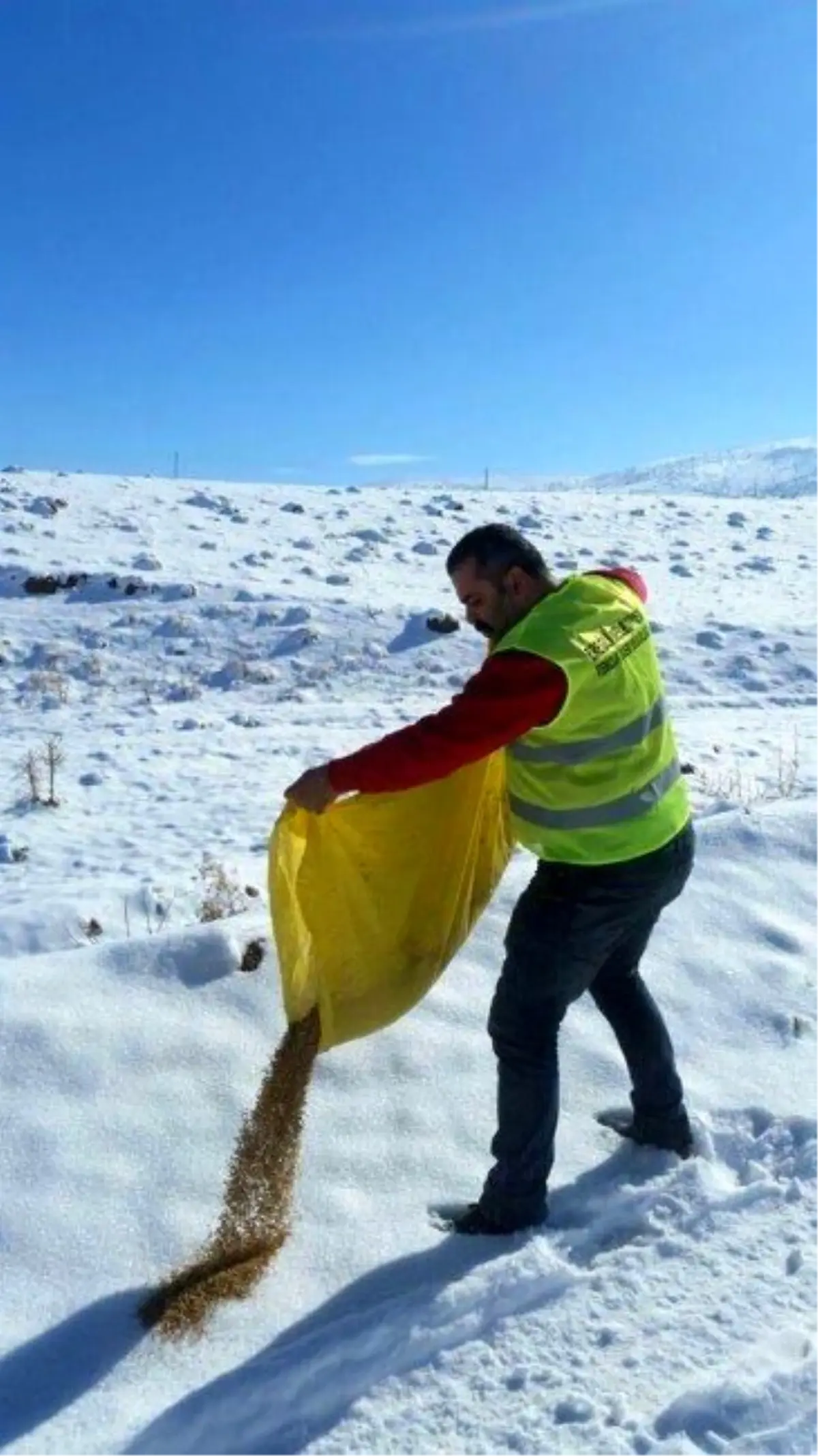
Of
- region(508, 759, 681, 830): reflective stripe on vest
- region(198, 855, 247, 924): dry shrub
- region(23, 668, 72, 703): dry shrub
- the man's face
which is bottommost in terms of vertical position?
region(23, 668, 72, 703): dry shrub

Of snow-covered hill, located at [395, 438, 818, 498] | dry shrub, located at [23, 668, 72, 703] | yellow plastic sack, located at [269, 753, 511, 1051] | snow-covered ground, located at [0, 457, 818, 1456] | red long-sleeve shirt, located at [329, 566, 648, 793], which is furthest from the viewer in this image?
snow-covered hill, located at [395, 438, 818, 498]

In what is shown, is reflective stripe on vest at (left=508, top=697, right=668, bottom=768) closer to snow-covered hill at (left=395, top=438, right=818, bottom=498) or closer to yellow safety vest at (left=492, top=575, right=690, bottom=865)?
yellow safety vest at (left=492, top=575, right=690, bottom=865)

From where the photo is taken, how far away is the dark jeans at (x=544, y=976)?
2.79 m

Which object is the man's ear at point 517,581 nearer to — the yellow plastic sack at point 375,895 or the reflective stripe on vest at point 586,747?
the reflective stripe on vest at point 586,747

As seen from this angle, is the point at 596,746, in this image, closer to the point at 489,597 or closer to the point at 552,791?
the point at 552,791

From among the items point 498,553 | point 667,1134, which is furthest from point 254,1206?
point 498,553

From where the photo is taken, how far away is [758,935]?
4469 mm

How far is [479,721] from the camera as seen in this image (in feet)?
8.30

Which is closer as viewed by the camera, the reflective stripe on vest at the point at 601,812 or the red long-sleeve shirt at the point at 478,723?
the red long-sleeve shirt at the point at 478,723

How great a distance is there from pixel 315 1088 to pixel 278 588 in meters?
10.7

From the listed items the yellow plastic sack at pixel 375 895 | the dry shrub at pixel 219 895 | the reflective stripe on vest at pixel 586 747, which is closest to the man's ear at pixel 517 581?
the reflective stripe on vest at pixel 586 747

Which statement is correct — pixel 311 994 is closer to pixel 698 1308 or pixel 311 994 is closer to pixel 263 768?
pixel 698 1308

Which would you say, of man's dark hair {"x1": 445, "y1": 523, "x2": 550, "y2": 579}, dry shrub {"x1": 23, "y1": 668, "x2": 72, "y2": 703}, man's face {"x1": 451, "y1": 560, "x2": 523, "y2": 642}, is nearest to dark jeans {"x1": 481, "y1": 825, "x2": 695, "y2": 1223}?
man's face {"x1": 451, "y1": 560, "x2": 523, "y2": 642}

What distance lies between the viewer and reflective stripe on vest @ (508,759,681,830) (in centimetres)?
278
